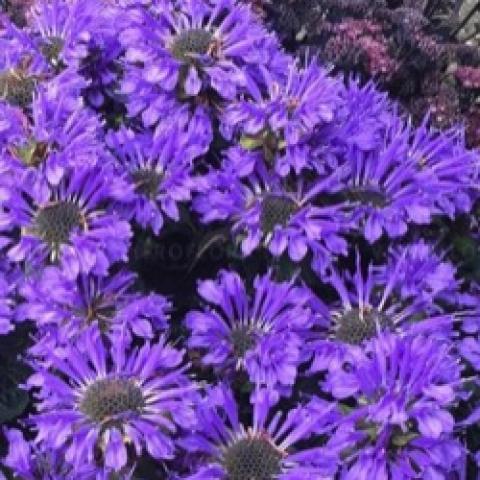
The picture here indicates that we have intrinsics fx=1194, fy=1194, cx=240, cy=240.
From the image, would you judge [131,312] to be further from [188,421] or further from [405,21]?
[405,21]

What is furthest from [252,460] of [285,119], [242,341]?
[285,119]

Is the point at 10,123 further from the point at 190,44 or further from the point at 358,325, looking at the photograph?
the point at 358,325

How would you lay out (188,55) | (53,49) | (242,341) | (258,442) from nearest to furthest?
1. (258,442)
2. (242,341)
3. (188,55)
4. (53,49)

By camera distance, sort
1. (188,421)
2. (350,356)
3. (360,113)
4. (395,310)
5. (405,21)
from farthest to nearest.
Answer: (405,21) → (360,113) → (395,310) → (350,356) → (188,421)

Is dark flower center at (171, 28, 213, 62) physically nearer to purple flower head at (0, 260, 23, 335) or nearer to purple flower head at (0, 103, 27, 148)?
purple flower head at (0, 103, 27, 148)

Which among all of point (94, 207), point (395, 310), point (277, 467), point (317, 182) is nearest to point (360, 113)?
point (317, 182)

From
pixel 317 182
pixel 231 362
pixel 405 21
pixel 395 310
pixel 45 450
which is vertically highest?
pixel 405 21

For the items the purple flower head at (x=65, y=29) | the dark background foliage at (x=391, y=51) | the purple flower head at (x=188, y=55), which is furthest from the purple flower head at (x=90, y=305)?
the dark background foliage at (x=391, y=51)
